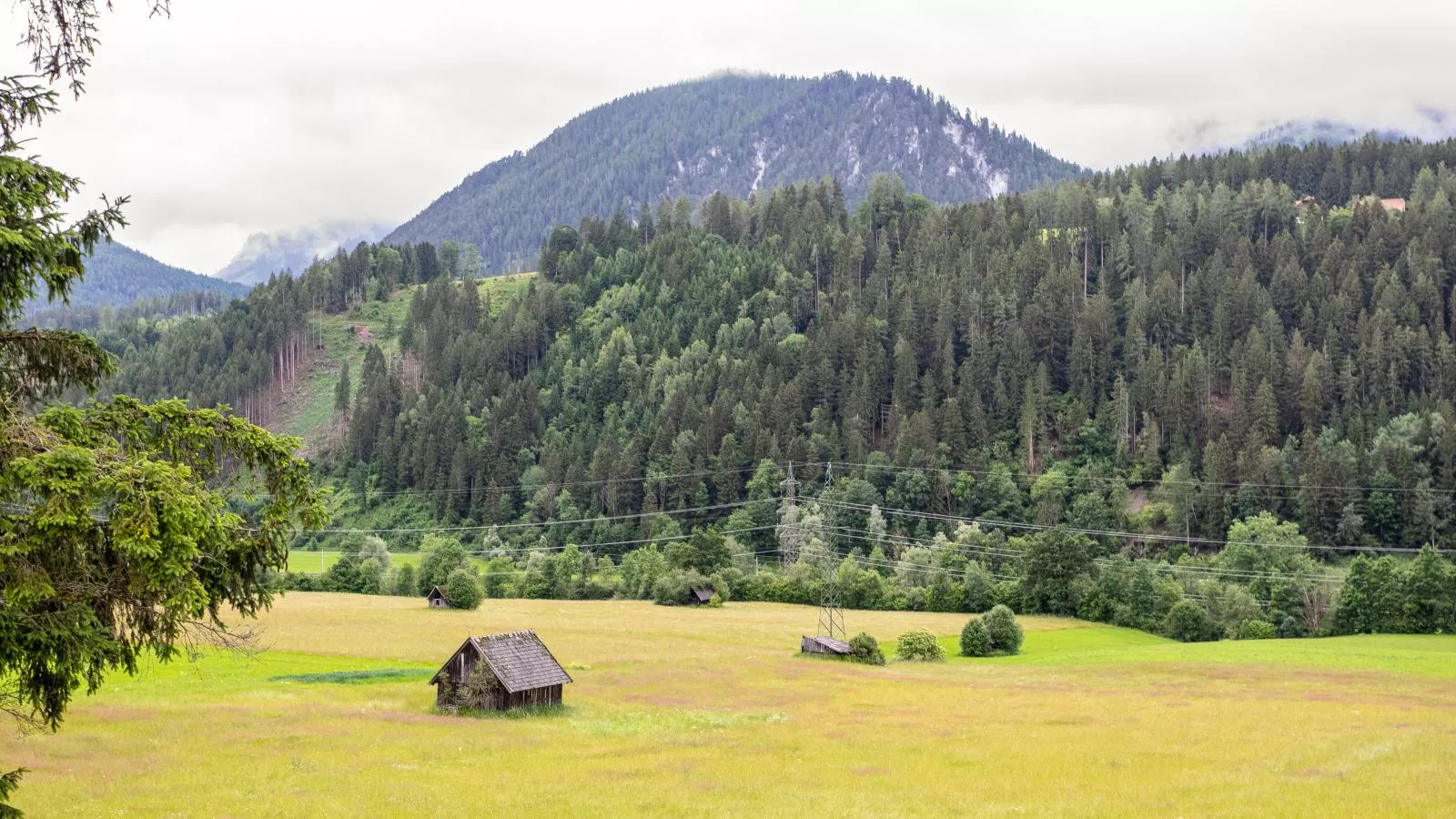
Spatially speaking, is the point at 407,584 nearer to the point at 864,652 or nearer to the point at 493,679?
the point at 864,652

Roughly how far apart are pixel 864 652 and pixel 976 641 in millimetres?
11791

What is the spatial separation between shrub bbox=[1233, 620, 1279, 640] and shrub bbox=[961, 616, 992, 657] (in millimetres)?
27652

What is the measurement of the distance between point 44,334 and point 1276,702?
63733 mm

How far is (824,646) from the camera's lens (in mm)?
89000

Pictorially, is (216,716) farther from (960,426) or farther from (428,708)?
(960,426)

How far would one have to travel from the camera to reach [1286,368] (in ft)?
526

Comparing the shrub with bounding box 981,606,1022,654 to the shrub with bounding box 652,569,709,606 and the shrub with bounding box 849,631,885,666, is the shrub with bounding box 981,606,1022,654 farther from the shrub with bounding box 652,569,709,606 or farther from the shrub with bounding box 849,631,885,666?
the shrub with bounding box 652,569,709,606

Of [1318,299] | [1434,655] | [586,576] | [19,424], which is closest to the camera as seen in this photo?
[19,424]

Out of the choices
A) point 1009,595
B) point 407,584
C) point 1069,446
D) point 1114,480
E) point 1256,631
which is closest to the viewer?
point 1256,631

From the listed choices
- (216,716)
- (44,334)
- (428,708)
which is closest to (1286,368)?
(428,708)

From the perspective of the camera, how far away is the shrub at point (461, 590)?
113938 mm

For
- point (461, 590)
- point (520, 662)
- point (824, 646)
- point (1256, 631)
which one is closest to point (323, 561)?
point (461, 590)

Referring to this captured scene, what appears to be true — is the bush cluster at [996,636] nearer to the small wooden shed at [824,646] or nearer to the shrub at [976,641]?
the shrub at [976,641]

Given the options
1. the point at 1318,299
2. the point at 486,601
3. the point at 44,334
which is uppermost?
the point at 1318,299
